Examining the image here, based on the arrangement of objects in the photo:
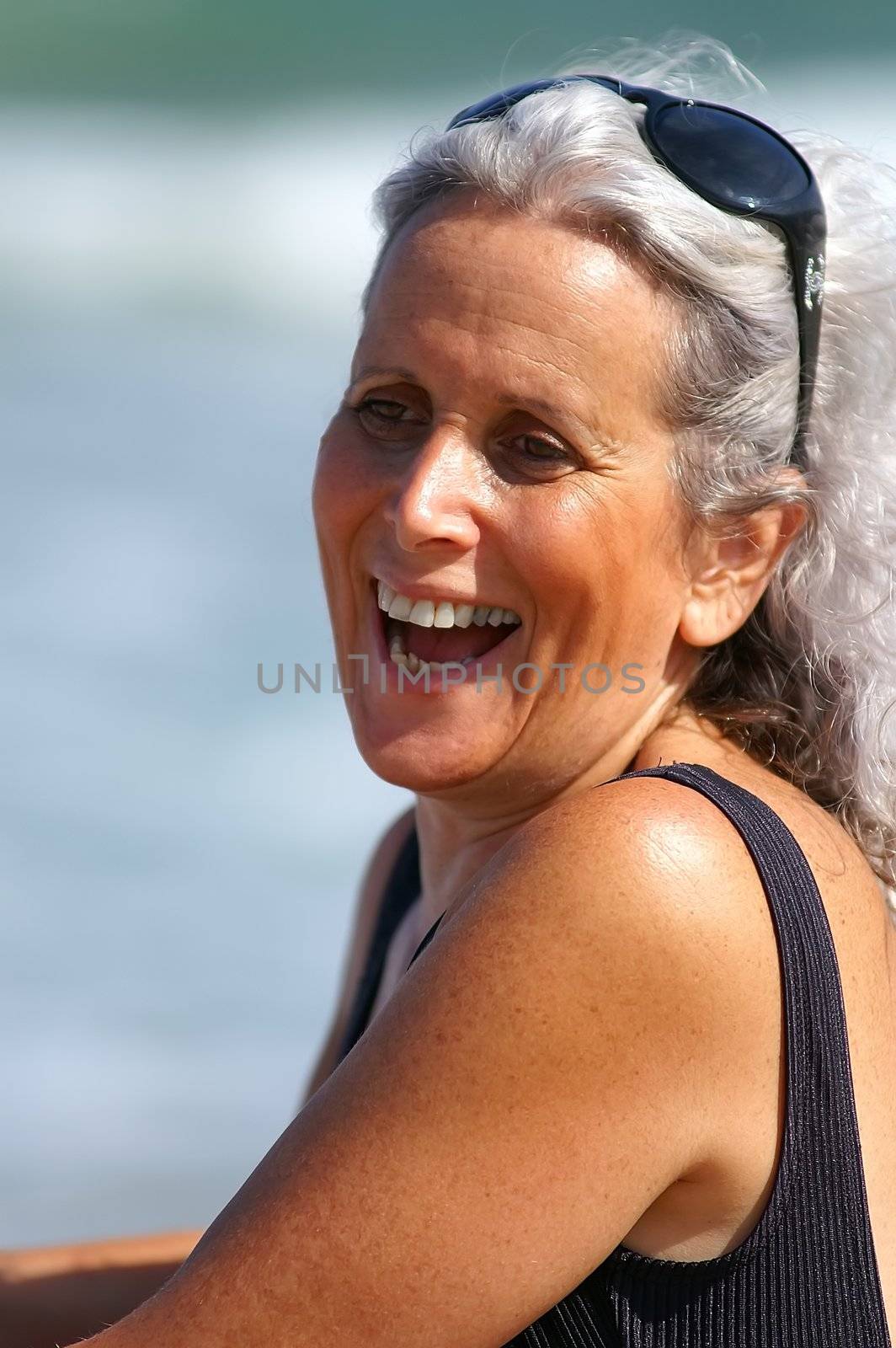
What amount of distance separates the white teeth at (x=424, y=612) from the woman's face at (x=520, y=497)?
1cm

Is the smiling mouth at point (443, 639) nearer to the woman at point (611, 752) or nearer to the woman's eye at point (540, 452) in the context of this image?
the woman at point (611, 752)

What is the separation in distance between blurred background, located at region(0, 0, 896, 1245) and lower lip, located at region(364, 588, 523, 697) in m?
0.73

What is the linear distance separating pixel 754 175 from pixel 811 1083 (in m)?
1.16

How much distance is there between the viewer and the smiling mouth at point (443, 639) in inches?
78.4

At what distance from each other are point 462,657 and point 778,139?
837 mm

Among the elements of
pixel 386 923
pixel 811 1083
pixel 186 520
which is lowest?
pixel 186 520

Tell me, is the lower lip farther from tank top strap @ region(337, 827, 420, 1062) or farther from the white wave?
the white wave

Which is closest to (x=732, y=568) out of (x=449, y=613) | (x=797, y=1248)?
(x=449, y=613)

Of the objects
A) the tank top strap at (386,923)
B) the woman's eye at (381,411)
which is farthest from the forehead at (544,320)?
the tank top strap at (386,923)

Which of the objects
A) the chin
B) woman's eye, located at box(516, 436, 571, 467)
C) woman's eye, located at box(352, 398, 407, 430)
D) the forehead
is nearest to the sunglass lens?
the forehead

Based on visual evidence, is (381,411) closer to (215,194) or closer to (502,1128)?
(502,1128)

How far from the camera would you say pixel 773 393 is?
1.98 meters

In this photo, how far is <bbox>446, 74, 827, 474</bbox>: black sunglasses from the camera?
1.89 metres

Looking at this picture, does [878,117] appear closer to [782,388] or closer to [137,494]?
[137,494]
